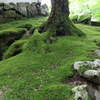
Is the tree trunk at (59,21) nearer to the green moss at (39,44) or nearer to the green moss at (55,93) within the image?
the green moss at (39,44)

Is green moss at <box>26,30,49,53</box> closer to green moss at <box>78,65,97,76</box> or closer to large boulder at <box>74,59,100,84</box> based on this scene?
large boulder at <box>74,59,100,84</box>

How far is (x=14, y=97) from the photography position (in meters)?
4.54

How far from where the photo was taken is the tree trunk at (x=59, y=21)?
11037mm

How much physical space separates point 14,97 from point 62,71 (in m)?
2.57

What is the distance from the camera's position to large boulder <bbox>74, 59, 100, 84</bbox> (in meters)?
4.93

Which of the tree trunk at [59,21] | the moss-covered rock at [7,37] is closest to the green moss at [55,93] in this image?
the tree trunk at [59,21]

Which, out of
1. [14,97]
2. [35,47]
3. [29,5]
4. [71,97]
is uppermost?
[29,5]

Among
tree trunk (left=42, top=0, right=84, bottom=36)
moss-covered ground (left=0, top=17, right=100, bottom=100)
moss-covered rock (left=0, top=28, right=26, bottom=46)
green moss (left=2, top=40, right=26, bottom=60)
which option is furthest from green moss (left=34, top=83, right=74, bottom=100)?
moss-covered rock (left=0, top=28, right=26, bottom=46)

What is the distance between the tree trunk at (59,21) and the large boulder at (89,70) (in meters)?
5.79

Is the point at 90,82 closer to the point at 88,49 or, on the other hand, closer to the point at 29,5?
the point at 88,49

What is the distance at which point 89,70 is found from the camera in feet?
17.1

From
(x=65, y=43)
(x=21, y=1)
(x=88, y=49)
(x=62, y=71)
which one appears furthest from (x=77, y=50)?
(x=21, y=1)

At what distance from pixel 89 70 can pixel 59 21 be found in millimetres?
6988

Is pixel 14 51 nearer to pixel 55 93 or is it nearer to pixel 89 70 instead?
pixel 55 93
